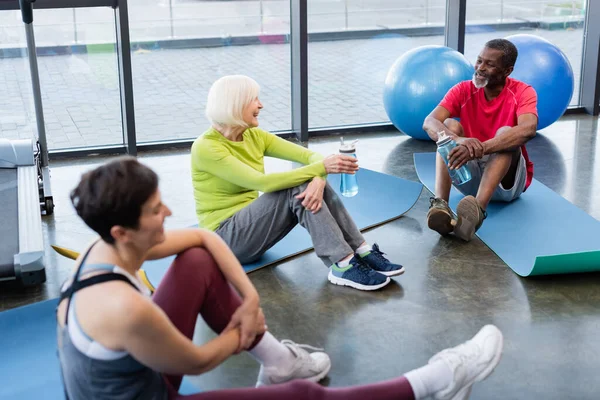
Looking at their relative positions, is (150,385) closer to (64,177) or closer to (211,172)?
(211,172)

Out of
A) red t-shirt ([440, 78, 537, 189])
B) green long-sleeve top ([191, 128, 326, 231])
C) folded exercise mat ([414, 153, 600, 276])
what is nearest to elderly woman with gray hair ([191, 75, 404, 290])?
green long-sleeve top ([191, 128, 326, 231])

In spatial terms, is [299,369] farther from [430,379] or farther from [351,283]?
[351,283]

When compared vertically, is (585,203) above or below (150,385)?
below

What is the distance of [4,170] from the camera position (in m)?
4.14

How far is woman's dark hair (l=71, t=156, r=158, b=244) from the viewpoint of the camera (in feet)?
5.48

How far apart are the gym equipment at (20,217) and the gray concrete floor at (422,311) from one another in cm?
15

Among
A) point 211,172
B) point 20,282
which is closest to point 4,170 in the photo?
point 20,282

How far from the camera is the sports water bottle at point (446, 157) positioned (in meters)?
3.67

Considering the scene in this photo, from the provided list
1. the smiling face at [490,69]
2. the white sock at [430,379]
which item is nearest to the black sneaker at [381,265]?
→ the smiling face at [490,69]

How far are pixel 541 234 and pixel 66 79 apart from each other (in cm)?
320

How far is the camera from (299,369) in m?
2.40

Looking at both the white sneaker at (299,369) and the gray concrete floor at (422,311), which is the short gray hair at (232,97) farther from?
the white sneaker at (299,369)

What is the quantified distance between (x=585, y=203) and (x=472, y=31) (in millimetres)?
2315

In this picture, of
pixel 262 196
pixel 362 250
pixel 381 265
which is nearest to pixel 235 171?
pixel 262 196
